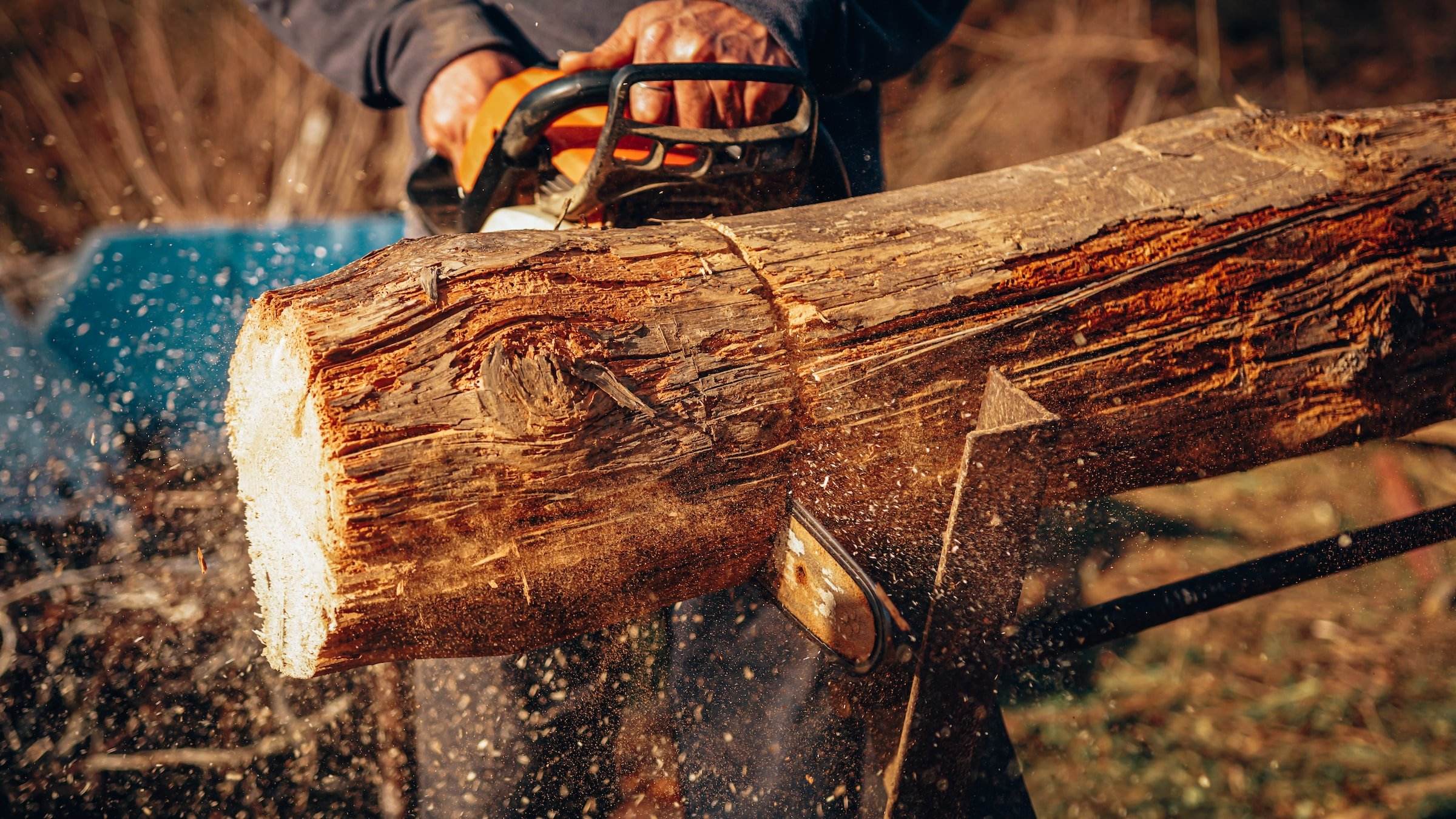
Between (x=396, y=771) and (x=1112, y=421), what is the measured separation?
1758 millimetres

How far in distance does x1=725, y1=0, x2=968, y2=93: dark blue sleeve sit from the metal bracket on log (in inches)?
35.9

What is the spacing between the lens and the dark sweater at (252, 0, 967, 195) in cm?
195

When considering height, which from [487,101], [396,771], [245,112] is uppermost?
[487,101]

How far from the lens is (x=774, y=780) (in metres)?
1.49

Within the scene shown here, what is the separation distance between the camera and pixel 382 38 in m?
2.17

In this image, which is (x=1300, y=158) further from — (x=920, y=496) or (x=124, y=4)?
(x=124, y=4)

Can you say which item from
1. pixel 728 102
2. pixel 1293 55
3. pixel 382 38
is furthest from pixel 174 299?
pixel 1293 55

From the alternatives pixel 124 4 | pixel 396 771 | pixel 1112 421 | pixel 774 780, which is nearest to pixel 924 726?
pixel 774 780

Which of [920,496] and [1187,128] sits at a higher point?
[1187,128]

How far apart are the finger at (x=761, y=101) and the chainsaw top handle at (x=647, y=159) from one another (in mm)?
38

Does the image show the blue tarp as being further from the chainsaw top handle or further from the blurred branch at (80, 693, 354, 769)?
the chainsaw top handle

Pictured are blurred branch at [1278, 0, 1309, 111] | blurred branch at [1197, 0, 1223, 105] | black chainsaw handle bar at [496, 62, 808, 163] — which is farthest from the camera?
blurred branch at [1278, 0, 1309, 111]

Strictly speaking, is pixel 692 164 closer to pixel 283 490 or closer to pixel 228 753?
pixel 283 490

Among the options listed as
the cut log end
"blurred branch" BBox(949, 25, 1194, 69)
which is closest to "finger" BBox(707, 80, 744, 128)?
the cut log end
